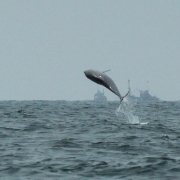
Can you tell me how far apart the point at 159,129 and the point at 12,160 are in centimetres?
1354

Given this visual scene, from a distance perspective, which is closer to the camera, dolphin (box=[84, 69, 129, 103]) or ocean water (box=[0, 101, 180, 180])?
ocean water (box=[0, 101, 180, 180])

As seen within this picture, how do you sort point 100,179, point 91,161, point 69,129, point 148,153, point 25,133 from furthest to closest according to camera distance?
point 69,129
point 25,133
point 148,153
point 91,161
point 100,179

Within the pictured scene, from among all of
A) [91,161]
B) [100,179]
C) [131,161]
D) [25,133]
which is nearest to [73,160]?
[91,161]

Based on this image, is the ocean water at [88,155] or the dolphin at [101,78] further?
the dolphin at [101,78]

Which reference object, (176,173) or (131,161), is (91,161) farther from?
(176,173)

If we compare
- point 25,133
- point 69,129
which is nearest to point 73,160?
point 25,133

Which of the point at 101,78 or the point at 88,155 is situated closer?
the point at 88,155

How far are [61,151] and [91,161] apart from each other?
2609mm

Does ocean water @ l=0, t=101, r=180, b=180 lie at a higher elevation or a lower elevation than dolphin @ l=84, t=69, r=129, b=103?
lower

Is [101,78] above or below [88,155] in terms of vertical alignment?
above

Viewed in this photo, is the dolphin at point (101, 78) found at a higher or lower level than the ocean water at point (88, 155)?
higher

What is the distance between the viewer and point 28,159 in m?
18.8

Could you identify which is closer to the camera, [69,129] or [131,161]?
[131,161]

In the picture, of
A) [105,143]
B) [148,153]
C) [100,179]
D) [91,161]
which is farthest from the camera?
[105,143]
